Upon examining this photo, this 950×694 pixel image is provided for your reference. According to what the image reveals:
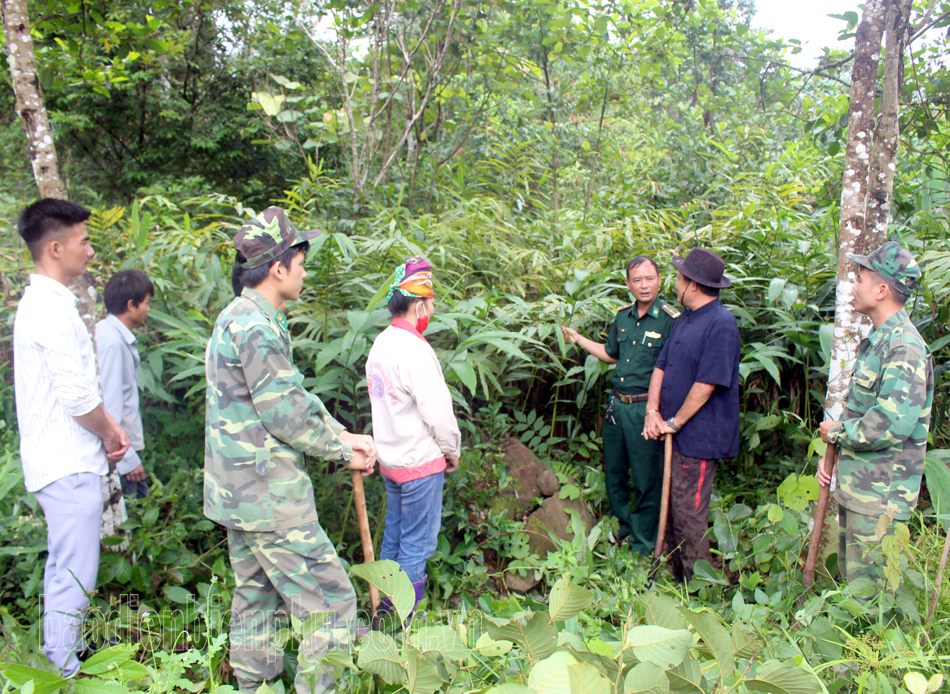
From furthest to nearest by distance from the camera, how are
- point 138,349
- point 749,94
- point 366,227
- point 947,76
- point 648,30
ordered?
point 749,94 → point 648,30 → point 366,227 → point 947,76 → point 138,349

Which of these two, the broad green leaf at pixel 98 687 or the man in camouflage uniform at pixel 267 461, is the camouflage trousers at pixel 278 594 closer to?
the man in camouflage uniform at pixel 267 461

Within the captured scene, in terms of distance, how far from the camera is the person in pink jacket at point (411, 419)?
2.65m

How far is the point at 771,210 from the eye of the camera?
4828mm

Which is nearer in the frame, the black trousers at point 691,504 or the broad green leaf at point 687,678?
the broad green leaf at point 687,678

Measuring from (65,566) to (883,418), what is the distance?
328cm

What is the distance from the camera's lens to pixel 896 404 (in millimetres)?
2359

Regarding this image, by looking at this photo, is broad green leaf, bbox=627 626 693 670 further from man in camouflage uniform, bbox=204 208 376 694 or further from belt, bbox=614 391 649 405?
belt, bbox=614 391 649 405

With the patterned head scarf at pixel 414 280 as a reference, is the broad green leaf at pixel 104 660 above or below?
below

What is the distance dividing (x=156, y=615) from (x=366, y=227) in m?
3.14

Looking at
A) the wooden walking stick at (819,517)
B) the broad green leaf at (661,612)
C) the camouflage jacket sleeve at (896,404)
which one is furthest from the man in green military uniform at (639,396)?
the broad green leaf at (661,612)

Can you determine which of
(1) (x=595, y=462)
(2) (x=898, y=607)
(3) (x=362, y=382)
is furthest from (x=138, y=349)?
(2) (x=898, y=607)

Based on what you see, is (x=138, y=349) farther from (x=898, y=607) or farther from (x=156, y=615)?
(x=898, y=607)

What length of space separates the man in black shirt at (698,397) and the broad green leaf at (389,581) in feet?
7.81

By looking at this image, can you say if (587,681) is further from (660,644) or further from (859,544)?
(859,544)
